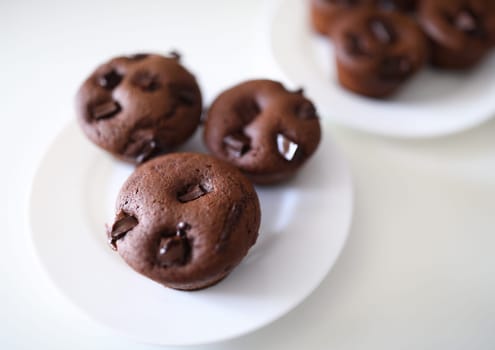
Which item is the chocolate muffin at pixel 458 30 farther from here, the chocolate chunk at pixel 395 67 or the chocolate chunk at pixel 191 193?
the chocolate chunk at pixel 191 193

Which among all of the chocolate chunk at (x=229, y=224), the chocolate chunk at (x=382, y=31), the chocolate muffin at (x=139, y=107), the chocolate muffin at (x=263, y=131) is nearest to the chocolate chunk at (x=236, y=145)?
the chocolate muffin at (x=263, y=131)

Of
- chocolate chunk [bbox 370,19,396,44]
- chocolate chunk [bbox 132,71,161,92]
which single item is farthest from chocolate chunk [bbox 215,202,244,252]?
chocolate chunk [bbox 370,19,396,44]

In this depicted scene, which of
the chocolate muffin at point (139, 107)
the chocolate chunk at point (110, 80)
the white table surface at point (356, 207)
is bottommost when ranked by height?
the white table surface at point (356, 207)

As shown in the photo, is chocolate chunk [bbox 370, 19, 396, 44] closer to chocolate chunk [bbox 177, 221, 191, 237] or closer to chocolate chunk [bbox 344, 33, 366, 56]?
chocolate chunk [bbox 344, 33, 366, 56]

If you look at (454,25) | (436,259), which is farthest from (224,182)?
(454,25)

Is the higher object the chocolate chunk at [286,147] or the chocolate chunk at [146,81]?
the chocolate chunk at [146,81]

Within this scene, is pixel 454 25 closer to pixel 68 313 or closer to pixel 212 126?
pixel 212 126

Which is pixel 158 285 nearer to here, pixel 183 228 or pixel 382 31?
pixel 183 228
